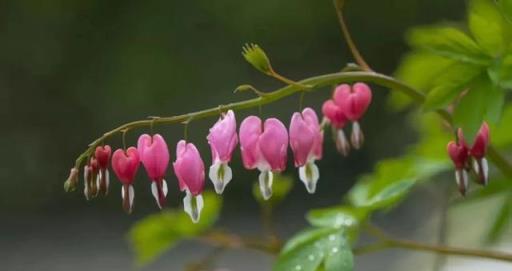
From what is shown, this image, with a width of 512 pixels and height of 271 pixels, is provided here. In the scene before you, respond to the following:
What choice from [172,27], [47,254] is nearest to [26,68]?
[172,27]

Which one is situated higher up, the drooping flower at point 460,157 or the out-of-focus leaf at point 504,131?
the drooping flower at point 460,157

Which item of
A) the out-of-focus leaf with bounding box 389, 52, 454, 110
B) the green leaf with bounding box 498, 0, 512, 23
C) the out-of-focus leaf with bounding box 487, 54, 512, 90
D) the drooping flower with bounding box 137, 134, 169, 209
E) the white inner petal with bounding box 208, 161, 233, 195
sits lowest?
the out-of-focus leaf with bounding box 389, 52, 454, 110

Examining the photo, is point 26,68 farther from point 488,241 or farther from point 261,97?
point 261,97

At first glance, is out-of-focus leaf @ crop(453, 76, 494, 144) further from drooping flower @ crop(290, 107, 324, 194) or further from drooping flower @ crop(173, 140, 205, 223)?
drooping flower @ crop(173, 140, 205, 223)

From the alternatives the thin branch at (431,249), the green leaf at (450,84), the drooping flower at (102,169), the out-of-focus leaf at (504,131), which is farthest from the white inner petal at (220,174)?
the out-of-focus leaf at (504,131)

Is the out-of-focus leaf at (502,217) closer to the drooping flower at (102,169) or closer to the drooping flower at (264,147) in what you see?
the drooping flower at (264,147)

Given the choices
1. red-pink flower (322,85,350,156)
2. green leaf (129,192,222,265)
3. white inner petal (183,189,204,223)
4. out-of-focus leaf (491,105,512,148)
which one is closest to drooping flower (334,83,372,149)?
red-pink flower (322,85,350,156)

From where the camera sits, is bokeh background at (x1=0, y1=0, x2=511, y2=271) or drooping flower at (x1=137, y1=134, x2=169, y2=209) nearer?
drooping flower at (x1=137, y1=134, x2=169, y2=209)

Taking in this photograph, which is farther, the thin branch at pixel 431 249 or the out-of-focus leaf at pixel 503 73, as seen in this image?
the thin branch at pixel 431 249
